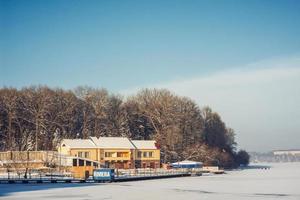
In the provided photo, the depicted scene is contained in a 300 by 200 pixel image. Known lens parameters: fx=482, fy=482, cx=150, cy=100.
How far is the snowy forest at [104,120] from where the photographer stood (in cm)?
9862

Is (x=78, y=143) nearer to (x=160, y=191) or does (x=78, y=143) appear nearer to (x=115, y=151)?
(x=115, y=151)

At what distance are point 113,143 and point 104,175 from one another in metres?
39.6

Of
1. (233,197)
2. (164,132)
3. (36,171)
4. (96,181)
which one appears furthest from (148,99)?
(233,197)

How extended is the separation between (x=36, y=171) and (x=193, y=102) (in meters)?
52.3

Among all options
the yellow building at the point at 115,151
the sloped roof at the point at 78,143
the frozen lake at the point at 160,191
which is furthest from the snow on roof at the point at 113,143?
the frozen lake at the point at 160,191

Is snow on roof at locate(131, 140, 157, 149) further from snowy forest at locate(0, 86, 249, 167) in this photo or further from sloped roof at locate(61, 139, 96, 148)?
sloped roof at locate(61, 139, 96, 148)

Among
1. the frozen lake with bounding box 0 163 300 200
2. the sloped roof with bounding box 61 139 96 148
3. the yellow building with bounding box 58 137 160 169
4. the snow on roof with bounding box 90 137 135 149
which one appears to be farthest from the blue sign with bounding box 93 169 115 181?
the snow on roof with bounding box 90 137 135 149

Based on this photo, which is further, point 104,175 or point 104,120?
point 104,120

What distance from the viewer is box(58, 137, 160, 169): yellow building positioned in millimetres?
90750

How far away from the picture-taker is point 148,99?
122m

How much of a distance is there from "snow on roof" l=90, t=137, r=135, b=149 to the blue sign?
35.9 meters

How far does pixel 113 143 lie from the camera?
317 feet

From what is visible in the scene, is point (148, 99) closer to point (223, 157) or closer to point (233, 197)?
point (223, 157)

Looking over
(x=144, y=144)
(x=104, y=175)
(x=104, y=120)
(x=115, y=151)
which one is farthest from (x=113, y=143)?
(x=104, y=175)
